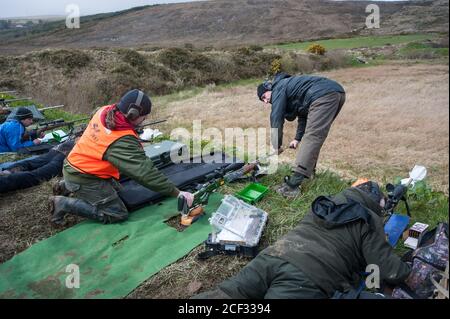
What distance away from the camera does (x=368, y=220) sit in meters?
2.75

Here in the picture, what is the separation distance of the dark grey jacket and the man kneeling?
2.23 metres

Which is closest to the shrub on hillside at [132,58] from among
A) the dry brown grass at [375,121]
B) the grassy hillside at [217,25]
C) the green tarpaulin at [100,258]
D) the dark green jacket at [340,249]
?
the dry brown grass at [375,121]

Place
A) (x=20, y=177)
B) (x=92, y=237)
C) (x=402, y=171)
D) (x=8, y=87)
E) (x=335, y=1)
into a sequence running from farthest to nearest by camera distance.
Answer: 1. (x=335, y=1)
2. (x=8, y=87)
3. (x=402, y=171)
4. (x=20, y=177)
5. (x=92, y=237)

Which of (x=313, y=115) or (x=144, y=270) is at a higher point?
(x=313, y=115)

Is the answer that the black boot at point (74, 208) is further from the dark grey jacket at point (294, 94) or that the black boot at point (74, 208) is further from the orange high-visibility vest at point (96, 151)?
the dark grey jacket at point (294, 94)

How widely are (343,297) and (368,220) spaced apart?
63 cm

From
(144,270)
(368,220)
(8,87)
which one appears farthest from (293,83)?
(8,87)

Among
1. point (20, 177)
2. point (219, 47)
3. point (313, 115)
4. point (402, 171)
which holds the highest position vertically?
point (219, 47)

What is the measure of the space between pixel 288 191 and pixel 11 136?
17.4ft

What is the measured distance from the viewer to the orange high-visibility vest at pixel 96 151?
12.8ft

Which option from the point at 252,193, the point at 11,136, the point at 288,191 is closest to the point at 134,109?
the point at 252,193

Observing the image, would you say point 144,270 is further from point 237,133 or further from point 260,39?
point 260,39

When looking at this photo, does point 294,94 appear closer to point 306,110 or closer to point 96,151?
point 306,110

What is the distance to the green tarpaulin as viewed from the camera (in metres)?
3.19
